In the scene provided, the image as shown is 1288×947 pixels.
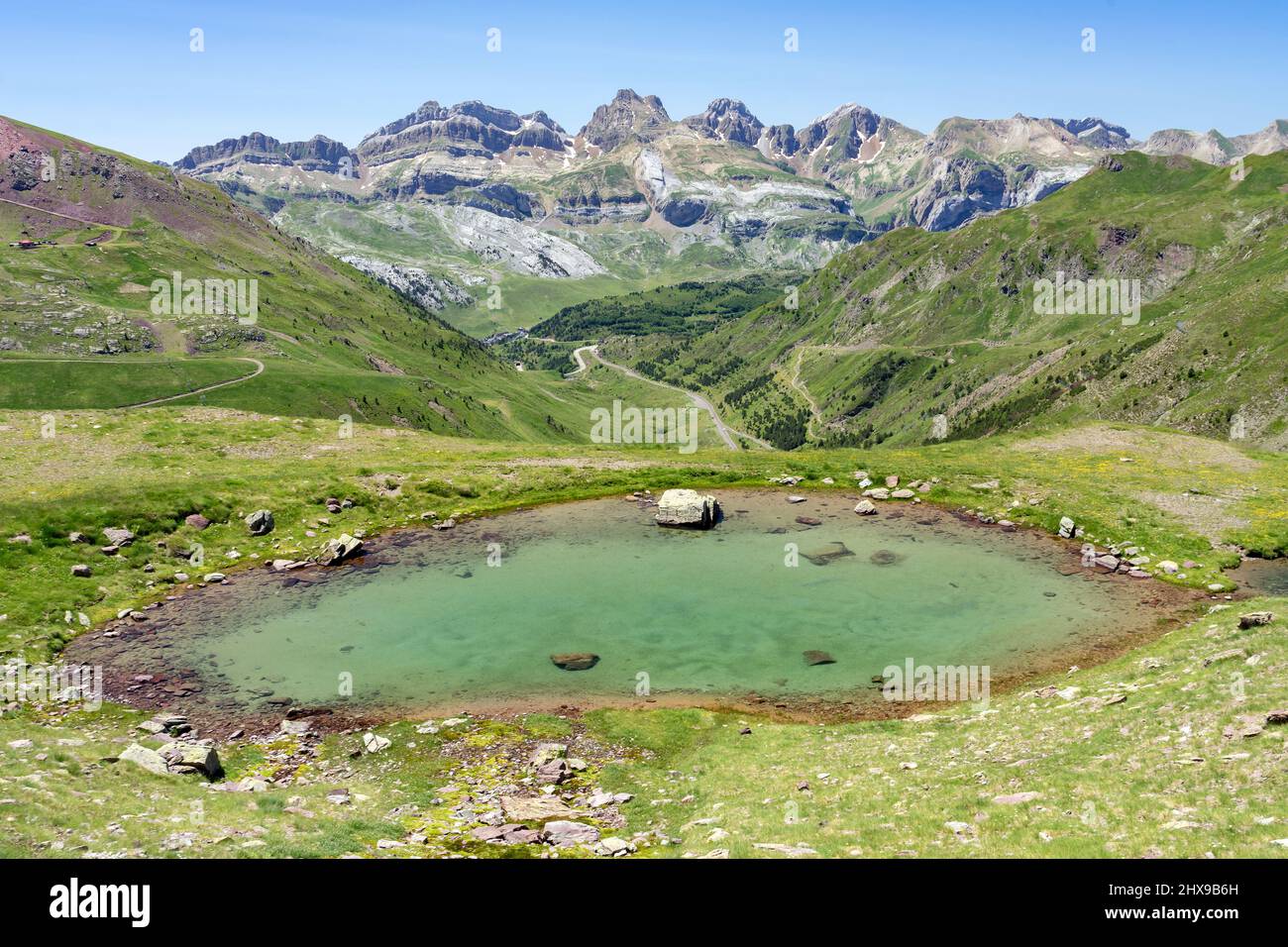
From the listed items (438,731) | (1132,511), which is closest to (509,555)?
(438,731)

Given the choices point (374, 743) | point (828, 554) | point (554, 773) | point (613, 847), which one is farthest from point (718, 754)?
point (828, 554)

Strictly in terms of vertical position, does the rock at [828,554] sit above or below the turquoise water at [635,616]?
above

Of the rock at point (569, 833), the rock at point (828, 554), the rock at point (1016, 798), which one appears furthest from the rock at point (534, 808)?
the rock at point (828, 554)

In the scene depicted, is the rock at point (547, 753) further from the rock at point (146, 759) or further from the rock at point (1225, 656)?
the rock at point (1225, 656)

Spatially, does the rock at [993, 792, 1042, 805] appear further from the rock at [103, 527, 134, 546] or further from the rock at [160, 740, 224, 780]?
the rock at [103, 527, 134, 546]

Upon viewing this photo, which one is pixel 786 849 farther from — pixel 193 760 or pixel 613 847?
pixel 193 760
